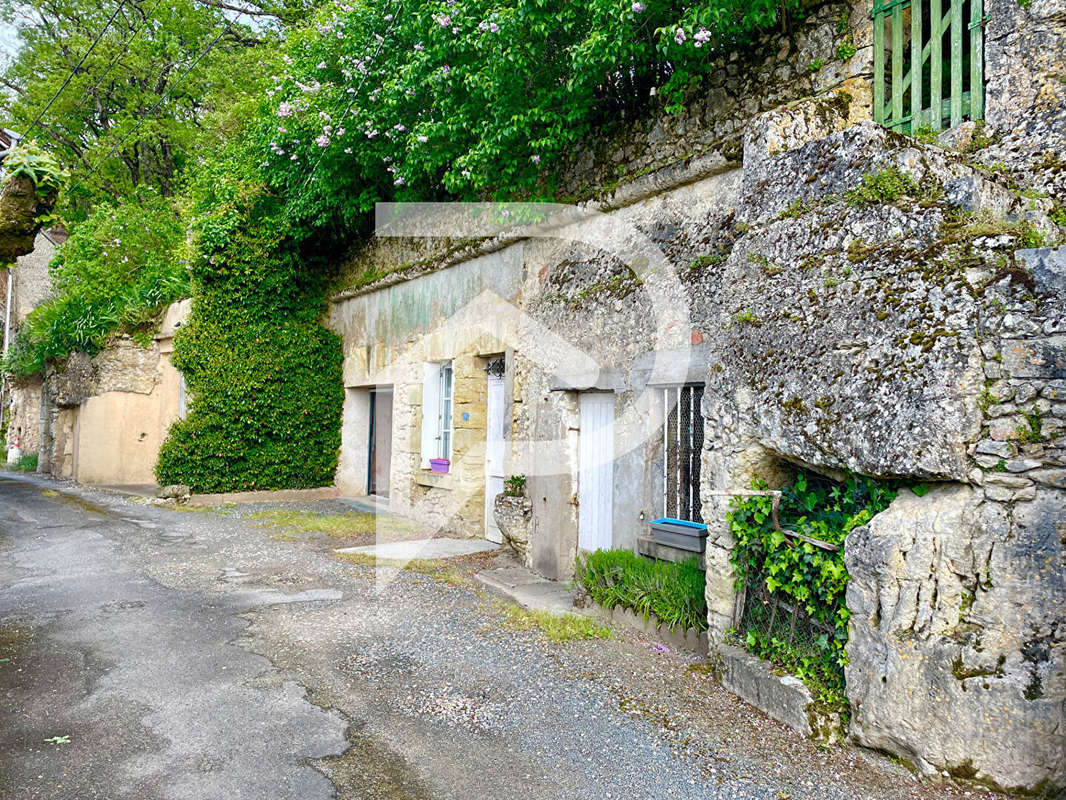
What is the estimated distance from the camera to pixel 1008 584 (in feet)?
8.85

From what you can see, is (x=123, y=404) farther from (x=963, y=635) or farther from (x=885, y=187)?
(x=963, y=635)

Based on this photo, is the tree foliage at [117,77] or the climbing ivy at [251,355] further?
the tree foliage at [117,77]

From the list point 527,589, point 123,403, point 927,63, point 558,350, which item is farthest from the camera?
point 123,403

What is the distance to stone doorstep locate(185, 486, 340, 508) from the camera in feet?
34.5

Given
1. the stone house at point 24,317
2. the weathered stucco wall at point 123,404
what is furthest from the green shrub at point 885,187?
the stone house at point 24,317

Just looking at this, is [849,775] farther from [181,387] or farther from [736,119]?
[181,387]

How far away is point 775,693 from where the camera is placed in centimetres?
343

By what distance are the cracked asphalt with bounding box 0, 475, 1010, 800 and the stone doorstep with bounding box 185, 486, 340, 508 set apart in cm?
443

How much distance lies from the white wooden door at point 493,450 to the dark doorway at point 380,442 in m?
3.02

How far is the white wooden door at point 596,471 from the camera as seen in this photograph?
6.20 m

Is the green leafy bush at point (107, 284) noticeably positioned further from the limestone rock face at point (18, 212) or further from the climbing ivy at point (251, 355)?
the limestone rock face at point (18, 212)

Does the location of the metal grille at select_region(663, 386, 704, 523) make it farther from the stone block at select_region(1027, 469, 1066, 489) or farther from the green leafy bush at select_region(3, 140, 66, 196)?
the green leafy bush at select_region(3, 140, 66, 196)

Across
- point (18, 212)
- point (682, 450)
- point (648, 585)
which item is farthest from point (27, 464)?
point (648, 585)

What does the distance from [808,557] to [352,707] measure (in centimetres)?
240
